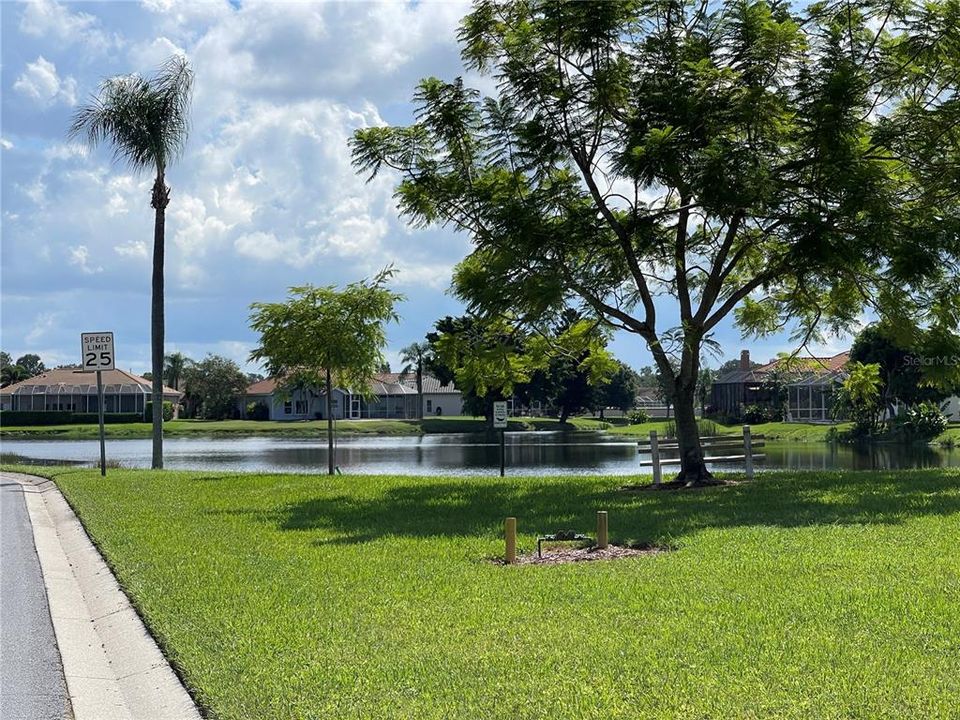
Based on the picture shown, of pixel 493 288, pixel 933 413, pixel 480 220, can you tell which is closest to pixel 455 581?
pixel 493 288

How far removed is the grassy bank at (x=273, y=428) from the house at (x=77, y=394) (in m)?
6.89

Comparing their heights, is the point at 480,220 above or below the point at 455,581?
above

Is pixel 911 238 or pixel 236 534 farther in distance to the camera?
pixel 911 238

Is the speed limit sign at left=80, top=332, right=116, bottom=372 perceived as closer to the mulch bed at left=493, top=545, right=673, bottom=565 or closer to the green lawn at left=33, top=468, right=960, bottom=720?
the green lawn at left=33, top=468, right=960, bottom=720

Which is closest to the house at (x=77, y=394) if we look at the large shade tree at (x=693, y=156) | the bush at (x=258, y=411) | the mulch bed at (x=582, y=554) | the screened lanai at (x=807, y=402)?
the bush at (x=258, y=411)

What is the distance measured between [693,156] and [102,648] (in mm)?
13508

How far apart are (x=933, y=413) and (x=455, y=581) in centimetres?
5122

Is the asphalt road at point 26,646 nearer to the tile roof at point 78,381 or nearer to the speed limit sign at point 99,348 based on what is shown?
the speed limit sign at point 99,348

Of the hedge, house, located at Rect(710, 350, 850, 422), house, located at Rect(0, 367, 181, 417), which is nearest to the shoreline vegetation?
the hedge

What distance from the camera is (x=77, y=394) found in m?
94.7

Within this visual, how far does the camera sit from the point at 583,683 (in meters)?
6.12

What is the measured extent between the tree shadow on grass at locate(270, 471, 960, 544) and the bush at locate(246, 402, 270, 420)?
269ft

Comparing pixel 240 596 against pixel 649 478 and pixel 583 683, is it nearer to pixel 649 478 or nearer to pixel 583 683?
pixel 583 683

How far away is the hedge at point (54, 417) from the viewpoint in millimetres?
85062
